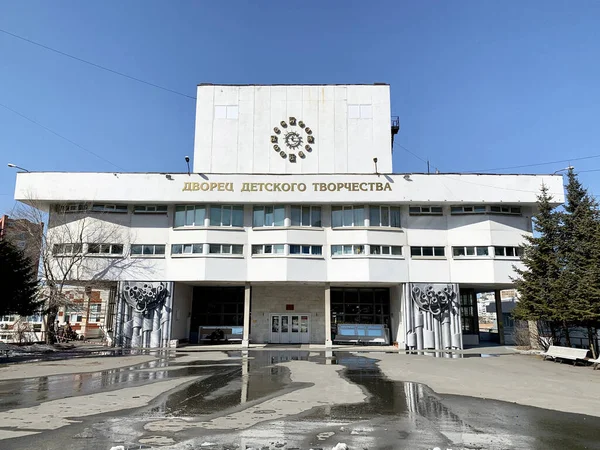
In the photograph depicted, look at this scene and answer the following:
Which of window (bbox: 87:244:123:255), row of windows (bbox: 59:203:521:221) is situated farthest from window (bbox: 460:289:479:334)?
window (bbox: 87:244:123:255)

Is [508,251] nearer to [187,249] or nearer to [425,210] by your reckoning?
[425,210]

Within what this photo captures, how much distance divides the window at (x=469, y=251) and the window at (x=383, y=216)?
4.32 metres

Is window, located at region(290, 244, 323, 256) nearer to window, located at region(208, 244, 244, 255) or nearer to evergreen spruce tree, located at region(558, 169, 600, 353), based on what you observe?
window, located at region(208, 244, 244, 255)

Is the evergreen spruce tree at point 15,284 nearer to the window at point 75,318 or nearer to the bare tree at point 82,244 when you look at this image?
A: the bare tree at point 82,244

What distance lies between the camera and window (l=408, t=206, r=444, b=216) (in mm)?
29000

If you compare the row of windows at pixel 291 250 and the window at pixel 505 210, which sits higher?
the window at pixel 505 210

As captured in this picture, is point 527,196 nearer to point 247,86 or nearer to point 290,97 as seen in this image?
point 290,97

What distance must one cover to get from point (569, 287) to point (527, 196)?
10006mm

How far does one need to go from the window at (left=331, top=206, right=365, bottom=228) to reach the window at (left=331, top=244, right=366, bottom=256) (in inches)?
57.6

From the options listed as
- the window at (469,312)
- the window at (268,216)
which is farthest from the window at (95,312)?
the window at (469,312)

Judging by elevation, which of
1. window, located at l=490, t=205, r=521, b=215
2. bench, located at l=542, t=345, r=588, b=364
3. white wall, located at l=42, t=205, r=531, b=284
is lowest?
bench, located at l=542, t=345, r=588, b=364

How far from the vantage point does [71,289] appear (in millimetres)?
30953

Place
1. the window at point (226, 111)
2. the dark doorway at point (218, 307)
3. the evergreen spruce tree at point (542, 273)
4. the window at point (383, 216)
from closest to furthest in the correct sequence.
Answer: the evergreen spruce tree at point (542, 273), the window at point (383, 216), the window at point (226, 111), the dark doorway at point (218, 307)

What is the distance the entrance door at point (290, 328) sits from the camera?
3145 cm
